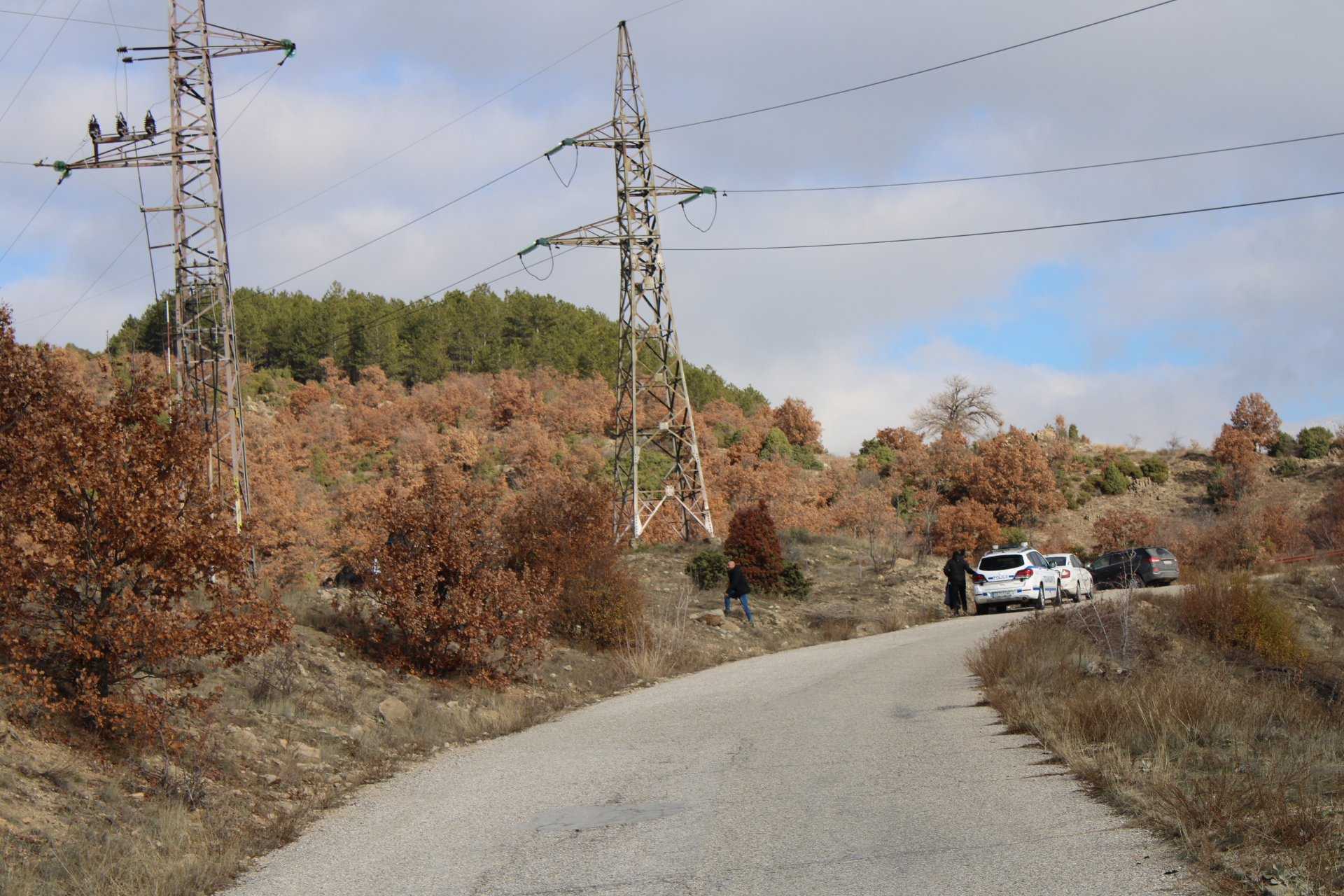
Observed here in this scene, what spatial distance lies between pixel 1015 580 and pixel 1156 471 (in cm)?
4814

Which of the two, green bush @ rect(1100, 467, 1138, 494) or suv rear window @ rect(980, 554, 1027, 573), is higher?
green bush @ rect(1100, 467, 1138, 494)

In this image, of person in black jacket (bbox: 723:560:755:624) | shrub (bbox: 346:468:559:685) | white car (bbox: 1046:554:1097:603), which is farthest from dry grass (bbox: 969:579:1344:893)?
white car (bbox: 1046:554:1097:603)

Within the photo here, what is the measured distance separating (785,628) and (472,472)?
36.4 meters

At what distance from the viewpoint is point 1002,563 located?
25953 millimetres

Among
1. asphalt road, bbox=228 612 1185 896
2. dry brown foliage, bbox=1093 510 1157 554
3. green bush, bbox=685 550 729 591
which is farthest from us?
dry brown foliage, bbox=1093 510 1157 554

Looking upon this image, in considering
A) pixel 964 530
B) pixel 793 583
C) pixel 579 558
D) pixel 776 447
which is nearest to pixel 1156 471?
pixel 964 530

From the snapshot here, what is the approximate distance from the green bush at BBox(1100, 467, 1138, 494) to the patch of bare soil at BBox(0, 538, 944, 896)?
52.8m

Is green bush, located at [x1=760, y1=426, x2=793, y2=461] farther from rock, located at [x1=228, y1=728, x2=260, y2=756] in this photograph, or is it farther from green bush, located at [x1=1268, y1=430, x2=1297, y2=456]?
rock, located at [x1=228, y1=728, x2=260, y2=756]

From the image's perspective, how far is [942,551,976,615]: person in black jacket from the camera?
25.4 metres

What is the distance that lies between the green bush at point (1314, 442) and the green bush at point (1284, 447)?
35 centimetres

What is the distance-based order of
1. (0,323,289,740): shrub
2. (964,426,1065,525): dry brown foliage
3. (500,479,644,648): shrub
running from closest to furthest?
(0,323,289,740): shrub < (500,479,644,648): shrub < (964,426,1065,525): dry brown foliage

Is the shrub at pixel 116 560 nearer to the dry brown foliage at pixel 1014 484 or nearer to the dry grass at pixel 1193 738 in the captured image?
the dry grass at pixel 1193 738

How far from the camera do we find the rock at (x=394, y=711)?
12.1 m

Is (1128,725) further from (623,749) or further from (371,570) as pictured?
(371,570)
